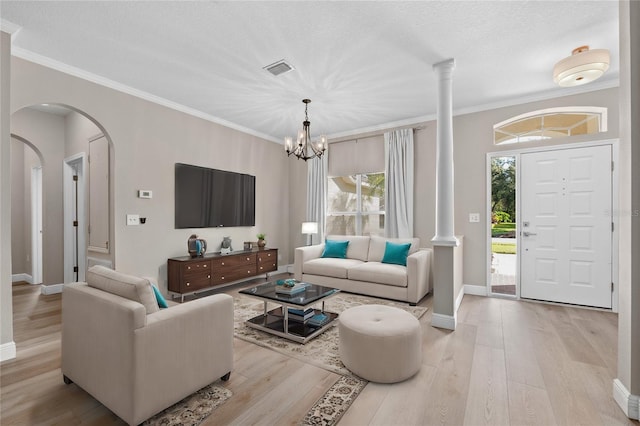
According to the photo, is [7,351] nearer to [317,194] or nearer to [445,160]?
[445,160]

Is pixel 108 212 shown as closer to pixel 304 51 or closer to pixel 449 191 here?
pixel 304 51

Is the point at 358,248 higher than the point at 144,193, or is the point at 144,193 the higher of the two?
the point at 144,193

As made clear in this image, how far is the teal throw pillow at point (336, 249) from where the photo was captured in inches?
199

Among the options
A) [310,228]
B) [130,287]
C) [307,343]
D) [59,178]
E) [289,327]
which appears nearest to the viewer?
[130,287]

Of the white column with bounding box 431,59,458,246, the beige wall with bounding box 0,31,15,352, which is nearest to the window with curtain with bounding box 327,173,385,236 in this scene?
the white column with bounding box 431,59,458,246

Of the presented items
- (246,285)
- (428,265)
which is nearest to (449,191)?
(428,265)

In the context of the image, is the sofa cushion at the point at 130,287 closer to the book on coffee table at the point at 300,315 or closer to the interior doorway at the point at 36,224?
the book on coffee table at the point at 300,315

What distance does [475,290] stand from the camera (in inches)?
172

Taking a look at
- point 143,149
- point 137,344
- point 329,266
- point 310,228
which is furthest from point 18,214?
point 137,344

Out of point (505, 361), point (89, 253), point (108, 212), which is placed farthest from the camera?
point (89, 253)

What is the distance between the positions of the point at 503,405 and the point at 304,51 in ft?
10.8

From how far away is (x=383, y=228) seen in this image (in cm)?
532

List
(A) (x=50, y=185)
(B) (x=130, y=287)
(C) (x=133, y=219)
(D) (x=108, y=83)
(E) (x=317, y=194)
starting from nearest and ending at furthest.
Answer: (B) (x=130, y=287), (D) (x=108, y=83), (C) (x=133, y=219), (A) (x=50, y=185), (E) (x=317, y=194)

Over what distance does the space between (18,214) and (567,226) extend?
8.81m
